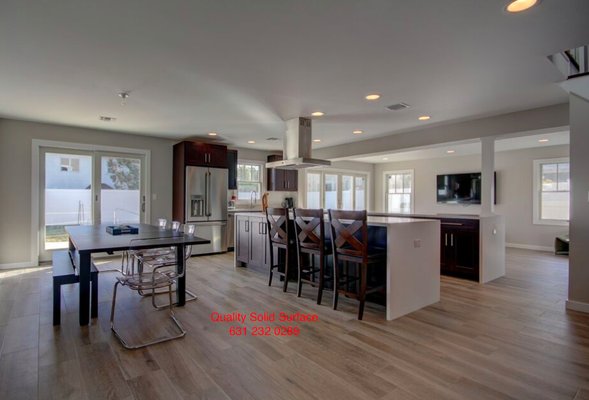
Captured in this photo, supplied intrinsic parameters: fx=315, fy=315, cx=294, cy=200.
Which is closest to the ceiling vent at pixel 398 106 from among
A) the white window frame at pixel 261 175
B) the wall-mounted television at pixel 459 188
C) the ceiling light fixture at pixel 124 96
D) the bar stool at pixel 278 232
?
the bar stool at pixel 278 232

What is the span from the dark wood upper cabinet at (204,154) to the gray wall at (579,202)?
5592mm

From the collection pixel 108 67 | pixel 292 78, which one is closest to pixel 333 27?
pixel 292 78

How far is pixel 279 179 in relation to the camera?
26.0 ft

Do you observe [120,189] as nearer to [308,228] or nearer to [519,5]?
[308,228]

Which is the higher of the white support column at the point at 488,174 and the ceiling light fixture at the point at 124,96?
the ceiling light fixture at the point at 124,96

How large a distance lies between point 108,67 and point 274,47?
5.32ft

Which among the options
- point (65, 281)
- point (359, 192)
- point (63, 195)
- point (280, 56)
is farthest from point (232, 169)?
point (359, 192)

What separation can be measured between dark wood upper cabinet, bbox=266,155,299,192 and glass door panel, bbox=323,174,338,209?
151cm

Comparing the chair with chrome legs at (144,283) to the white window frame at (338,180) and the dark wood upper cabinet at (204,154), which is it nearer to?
the dark wood upper cabinet at (204,154)

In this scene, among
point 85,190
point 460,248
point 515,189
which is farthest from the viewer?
point 515,189

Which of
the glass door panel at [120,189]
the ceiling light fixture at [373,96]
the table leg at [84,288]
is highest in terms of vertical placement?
the ceiling light fixture at [373,96]

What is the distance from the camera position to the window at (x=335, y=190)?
29.9ft

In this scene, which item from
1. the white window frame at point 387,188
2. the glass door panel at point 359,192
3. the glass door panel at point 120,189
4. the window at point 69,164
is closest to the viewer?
the window at point 69,164

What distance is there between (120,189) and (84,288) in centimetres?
370
